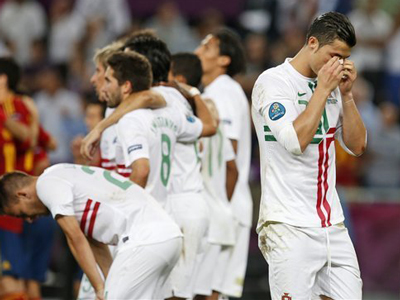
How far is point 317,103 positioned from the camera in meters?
6.35

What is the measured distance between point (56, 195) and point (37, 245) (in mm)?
3972

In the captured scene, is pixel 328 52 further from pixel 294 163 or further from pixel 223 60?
pixel 223 60

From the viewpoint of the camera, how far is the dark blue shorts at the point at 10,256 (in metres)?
10.3

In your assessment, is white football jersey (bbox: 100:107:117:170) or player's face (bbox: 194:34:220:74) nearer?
white football jersey (bbox: 100:107:117:170)

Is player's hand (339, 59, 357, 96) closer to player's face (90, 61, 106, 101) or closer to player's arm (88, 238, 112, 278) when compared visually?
player's arm (88, 238, 112, 278)

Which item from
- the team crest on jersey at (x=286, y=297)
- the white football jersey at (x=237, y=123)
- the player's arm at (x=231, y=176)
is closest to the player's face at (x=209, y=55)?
the white football jersey at (x=237, y=123)

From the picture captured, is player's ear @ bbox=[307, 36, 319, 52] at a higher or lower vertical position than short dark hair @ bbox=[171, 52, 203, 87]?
higher

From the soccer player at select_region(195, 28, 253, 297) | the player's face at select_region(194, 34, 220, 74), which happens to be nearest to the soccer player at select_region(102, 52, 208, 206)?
the soccer player at select_region(195, 28, 253, 297)

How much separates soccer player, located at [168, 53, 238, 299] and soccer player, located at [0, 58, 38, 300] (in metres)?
1.97

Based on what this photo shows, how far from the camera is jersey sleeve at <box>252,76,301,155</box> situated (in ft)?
20.9

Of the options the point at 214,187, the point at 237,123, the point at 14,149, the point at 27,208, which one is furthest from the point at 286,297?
the point at 14,149

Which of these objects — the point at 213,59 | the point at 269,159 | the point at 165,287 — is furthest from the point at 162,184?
the point at 213,59

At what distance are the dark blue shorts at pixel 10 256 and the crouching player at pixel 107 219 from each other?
2.95m

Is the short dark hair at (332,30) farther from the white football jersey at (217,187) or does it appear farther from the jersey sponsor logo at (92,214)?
the white football jersey at (217,187)
